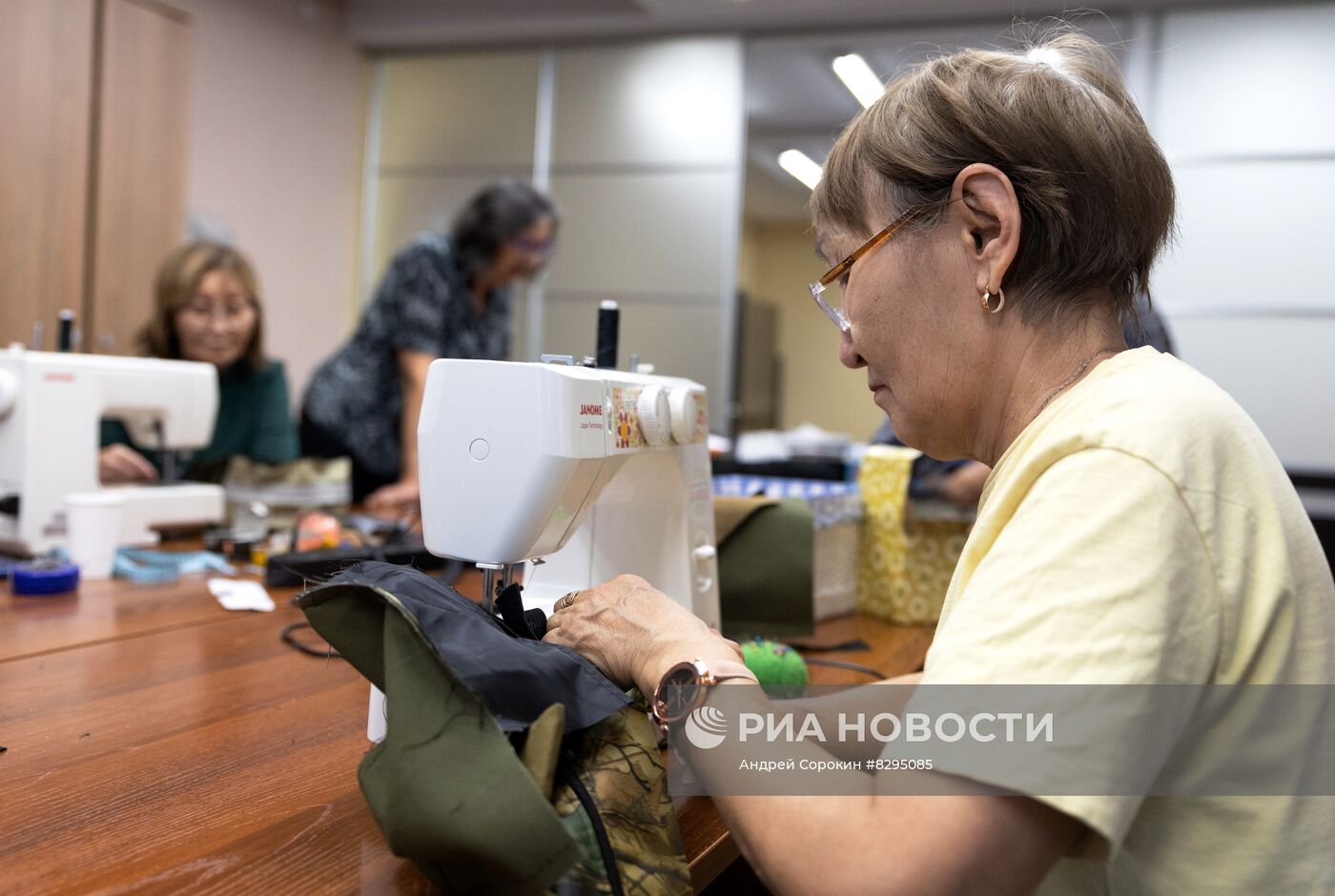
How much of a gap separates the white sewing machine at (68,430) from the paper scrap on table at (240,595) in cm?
41

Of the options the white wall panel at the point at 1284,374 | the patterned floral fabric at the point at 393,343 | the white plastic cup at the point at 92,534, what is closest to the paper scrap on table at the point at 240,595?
the white plastic cup at the point at 92,534

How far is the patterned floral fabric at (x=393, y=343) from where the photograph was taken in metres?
3.17

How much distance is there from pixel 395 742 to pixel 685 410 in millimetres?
611

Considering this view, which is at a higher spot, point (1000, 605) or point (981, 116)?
point (981, 116)

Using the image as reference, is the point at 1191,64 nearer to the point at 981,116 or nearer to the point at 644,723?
the point at 981,116

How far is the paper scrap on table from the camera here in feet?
5.18

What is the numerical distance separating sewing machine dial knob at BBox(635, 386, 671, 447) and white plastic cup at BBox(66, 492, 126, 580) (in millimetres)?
1086

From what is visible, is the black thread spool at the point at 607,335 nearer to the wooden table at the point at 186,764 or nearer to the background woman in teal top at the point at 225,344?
the wooden table at the point at 186,764

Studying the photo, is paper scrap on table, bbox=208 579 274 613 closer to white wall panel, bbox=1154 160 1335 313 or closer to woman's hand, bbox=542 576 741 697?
woman's hand, bbox=542 576 741 697

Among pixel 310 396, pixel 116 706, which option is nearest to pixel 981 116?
pixel 116 706

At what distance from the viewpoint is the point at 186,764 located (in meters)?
0.94

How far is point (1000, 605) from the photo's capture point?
2.23ft

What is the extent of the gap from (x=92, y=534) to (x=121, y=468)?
0.55 meters

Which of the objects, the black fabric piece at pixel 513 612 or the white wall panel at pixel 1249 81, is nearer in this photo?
the black fabric piece at pixel 513 612
